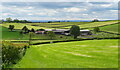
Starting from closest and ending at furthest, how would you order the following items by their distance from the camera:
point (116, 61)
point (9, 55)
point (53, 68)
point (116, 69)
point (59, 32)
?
point (116, 69) → point (53, 68) → point (116, 61) → point (9, 55) → point (59, 32)

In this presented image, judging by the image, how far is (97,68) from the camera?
83.1ft

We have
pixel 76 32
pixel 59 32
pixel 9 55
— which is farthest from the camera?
pixel 59 32

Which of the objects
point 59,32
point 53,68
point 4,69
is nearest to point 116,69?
point 53,68

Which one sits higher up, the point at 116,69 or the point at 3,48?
the point at 3,48

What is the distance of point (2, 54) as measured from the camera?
31500 mm

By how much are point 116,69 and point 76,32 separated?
9309 centimetres

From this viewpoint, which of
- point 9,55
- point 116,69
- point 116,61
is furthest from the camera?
point 9,55

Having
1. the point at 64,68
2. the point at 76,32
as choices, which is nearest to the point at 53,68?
the point at 64,68

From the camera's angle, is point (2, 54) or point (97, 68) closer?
point (97, 68)

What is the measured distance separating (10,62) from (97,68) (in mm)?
15494

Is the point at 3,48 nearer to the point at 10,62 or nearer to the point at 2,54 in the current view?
the point at 2,54

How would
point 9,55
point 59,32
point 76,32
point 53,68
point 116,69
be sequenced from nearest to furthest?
1. point 116,69
2. point 53,68
3. point 9,55
4. point 76,32
5. point 59,32

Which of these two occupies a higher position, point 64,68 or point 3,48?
point 3,48

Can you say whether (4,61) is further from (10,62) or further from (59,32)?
(59,32)
